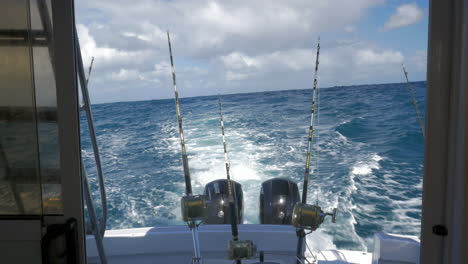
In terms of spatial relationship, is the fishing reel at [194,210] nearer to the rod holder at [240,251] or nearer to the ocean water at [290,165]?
the rod holder at [240,251]

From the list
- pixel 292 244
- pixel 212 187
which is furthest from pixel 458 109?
pixel 212 187

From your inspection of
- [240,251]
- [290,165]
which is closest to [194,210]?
[240,251]

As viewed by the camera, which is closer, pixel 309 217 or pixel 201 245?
pixel 309 217

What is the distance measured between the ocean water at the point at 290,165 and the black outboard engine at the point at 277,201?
0.33 m

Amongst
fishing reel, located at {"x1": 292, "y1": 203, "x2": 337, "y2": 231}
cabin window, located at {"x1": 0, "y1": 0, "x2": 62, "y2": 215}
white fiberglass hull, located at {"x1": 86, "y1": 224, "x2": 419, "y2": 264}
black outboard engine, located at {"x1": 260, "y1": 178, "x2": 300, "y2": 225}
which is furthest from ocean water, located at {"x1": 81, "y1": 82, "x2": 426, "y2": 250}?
cabin window, located at {"x1": 0, "y1": 0, "x2": 62, "y2": 215}

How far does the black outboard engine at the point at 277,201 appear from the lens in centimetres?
296

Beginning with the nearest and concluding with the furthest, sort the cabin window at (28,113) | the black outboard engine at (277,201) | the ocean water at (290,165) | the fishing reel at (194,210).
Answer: the cabin window at (28,113)
the fishing reel at (194,210)
the black outboard engine at (277,201)
the ocean water at (290,165)

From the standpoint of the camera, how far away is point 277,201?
3020 mm

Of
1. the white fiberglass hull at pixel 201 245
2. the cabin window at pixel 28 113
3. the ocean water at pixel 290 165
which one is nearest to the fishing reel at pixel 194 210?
the white fiberglass hull at pixel 201 245

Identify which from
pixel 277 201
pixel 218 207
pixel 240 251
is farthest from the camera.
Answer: pixel 277 201

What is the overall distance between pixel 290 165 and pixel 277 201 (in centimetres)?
271

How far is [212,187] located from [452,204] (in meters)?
2.55

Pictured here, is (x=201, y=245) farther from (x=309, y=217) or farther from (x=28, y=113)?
(x=28, y=113)

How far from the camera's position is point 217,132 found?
752 centimetres
